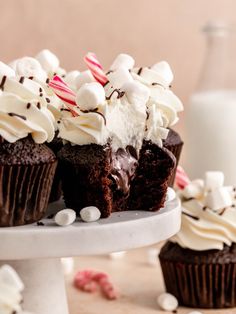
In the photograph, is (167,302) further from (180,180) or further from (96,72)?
(96,72)

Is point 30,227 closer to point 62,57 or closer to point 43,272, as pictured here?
point 43,272

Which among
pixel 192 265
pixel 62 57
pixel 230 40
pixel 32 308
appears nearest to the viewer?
pixel 32 308

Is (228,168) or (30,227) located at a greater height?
(30,227)

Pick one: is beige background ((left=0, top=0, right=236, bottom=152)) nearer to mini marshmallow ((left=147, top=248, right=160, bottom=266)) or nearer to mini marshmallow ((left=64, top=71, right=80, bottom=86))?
mini marshmallow ((left=147, top=248, right=160, bottom=266))

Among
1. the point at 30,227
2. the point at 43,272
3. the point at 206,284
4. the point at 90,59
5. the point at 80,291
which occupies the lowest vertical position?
the point at 80,291

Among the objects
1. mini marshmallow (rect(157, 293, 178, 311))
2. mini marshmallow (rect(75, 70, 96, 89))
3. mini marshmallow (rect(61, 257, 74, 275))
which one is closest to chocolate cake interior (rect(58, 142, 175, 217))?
mini marshmallow (rect(75, 70, 96, 89))

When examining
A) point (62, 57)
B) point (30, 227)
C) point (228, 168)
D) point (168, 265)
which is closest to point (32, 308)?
point (30, 227)

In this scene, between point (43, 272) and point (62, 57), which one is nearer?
point (43, 272)

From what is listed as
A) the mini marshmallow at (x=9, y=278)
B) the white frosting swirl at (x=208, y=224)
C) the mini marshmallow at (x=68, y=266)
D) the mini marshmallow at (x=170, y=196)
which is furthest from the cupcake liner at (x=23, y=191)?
the mini marshmallow at (x=68, y=266)

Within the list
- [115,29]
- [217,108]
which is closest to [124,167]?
[217,108]
